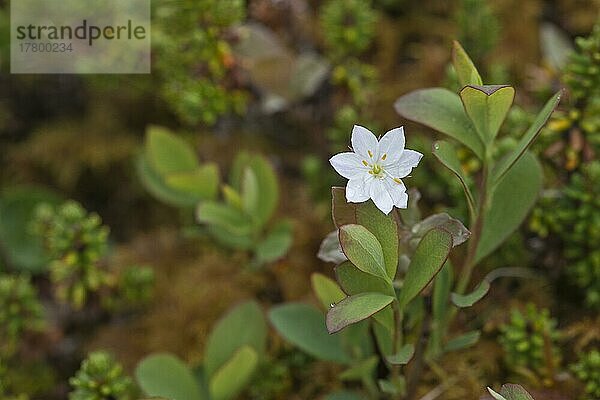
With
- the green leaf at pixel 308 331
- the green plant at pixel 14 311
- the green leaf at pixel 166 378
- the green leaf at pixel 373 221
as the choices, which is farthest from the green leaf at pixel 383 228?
the green plant at pixel 14 311

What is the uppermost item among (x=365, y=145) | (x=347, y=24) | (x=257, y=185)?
(x=347, y=24)

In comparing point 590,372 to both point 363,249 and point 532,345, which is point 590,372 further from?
point 363,249

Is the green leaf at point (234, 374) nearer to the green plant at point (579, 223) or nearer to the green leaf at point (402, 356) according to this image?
the green leaf at point (402, 356)

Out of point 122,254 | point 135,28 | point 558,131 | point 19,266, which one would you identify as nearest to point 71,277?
point 122,254

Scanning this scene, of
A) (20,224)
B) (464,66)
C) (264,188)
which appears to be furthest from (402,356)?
(20,224)

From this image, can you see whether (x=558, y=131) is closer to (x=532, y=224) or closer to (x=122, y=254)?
(x=532, y=224)

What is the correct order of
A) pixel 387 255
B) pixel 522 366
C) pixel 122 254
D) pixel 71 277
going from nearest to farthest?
pixel 387 255 < pixel 522 366 < pixel 71 277 < pixel 122 254
